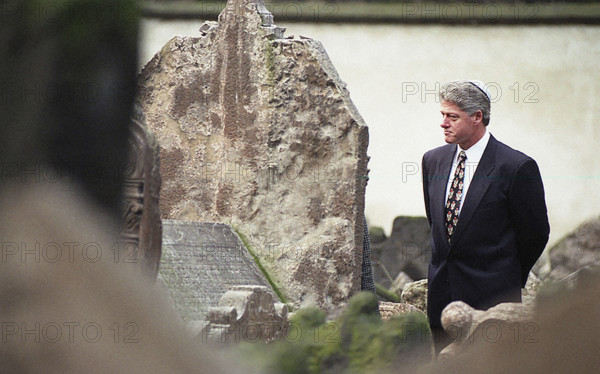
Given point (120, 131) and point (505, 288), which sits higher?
point (120, 131)

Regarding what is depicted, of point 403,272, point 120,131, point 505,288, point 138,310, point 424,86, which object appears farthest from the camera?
point 424,86

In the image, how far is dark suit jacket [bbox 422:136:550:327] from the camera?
4137 millimetres

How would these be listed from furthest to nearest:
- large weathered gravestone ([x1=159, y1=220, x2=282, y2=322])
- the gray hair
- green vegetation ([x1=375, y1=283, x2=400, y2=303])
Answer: green vegetation ([x1=375, y1=283, x2=400, y2=303])
large weathered gravestone ([x1=159, y1=220, x2=282, y2=322])
the gray hair

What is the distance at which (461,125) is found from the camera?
13.9 ft

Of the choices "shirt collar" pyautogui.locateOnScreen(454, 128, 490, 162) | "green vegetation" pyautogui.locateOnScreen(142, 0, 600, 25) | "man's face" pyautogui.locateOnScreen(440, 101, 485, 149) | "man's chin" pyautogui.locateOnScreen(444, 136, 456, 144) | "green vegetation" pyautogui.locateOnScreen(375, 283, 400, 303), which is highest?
"green vegetation" pyautogui.locateOnScreen(142, 0, 600, 25)

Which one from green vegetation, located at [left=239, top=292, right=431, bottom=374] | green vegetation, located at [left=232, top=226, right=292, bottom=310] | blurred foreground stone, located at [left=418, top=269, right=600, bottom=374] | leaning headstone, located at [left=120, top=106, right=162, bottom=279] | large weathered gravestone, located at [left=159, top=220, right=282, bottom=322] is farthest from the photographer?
green vegetation, located at [left=232, top=226, right=292, bottom=310]

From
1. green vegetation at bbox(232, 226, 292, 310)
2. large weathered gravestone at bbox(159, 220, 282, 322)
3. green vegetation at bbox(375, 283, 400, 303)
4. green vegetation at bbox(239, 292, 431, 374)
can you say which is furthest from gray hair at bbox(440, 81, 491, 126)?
green vegetation at bbox(375, 283, 400, 303)

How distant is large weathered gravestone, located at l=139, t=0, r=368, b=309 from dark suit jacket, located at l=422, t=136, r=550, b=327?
5.57 feet

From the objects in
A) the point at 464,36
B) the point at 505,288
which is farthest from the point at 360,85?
the point at 505,288

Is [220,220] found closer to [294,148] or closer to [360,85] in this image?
[294,148]

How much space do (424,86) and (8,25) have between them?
10.2 metres

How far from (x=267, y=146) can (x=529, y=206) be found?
2214 mm

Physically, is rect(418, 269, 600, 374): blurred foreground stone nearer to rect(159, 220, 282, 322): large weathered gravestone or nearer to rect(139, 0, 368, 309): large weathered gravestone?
rect(159, 220, 282, 322): large weathered gravestone

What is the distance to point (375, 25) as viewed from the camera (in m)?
11.5
